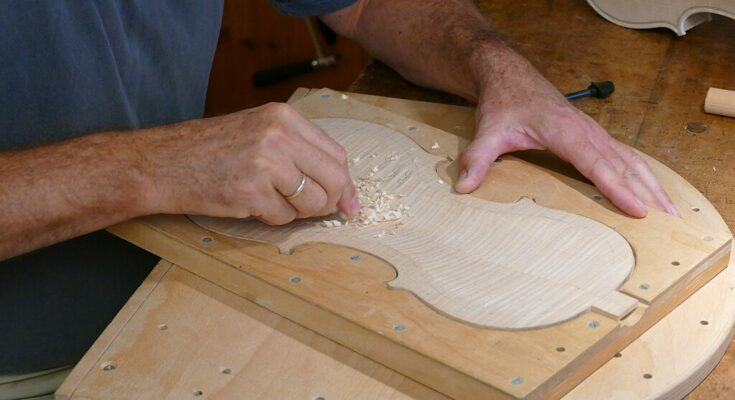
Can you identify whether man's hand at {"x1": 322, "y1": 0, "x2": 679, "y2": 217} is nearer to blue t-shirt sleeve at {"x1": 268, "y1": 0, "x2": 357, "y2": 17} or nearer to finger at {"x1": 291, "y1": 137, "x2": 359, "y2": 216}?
blue t-shirt sleeve at {"x1": 268, "y1": 0, "x2": 357, "y2": 17}

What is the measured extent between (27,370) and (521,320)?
0.84 metres

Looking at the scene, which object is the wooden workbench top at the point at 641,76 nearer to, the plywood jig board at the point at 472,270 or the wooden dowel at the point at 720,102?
the wooden dowel at the point at 720,102

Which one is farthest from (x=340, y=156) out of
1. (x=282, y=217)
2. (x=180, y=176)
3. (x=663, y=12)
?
(x=663, y=12)

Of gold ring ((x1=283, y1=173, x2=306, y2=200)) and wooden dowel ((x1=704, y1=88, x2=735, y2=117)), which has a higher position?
gold ring ((x1=283, y1=173, x2=306, y2=200))

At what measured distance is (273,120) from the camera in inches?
54.7

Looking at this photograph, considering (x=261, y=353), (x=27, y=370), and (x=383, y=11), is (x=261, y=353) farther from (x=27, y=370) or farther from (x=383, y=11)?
(x=383, y=11)

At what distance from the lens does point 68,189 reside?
1354mm

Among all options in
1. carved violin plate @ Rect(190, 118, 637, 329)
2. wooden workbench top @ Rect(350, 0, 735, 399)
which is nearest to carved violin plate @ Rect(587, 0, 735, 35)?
wooden workbench top @ Rect(350, 0, 735, 399)

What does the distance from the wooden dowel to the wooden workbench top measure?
0.04 feet

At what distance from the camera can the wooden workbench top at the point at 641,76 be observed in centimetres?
173

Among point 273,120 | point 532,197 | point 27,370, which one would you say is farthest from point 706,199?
point 27,370

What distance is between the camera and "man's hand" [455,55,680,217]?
4.85 ft

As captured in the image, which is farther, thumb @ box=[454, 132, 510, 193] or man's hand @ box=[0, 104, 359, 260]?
thumb @ box=[454, 132, 510, 193]

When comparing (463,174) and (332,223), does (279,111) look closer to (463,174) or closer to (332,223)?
(332,223)
